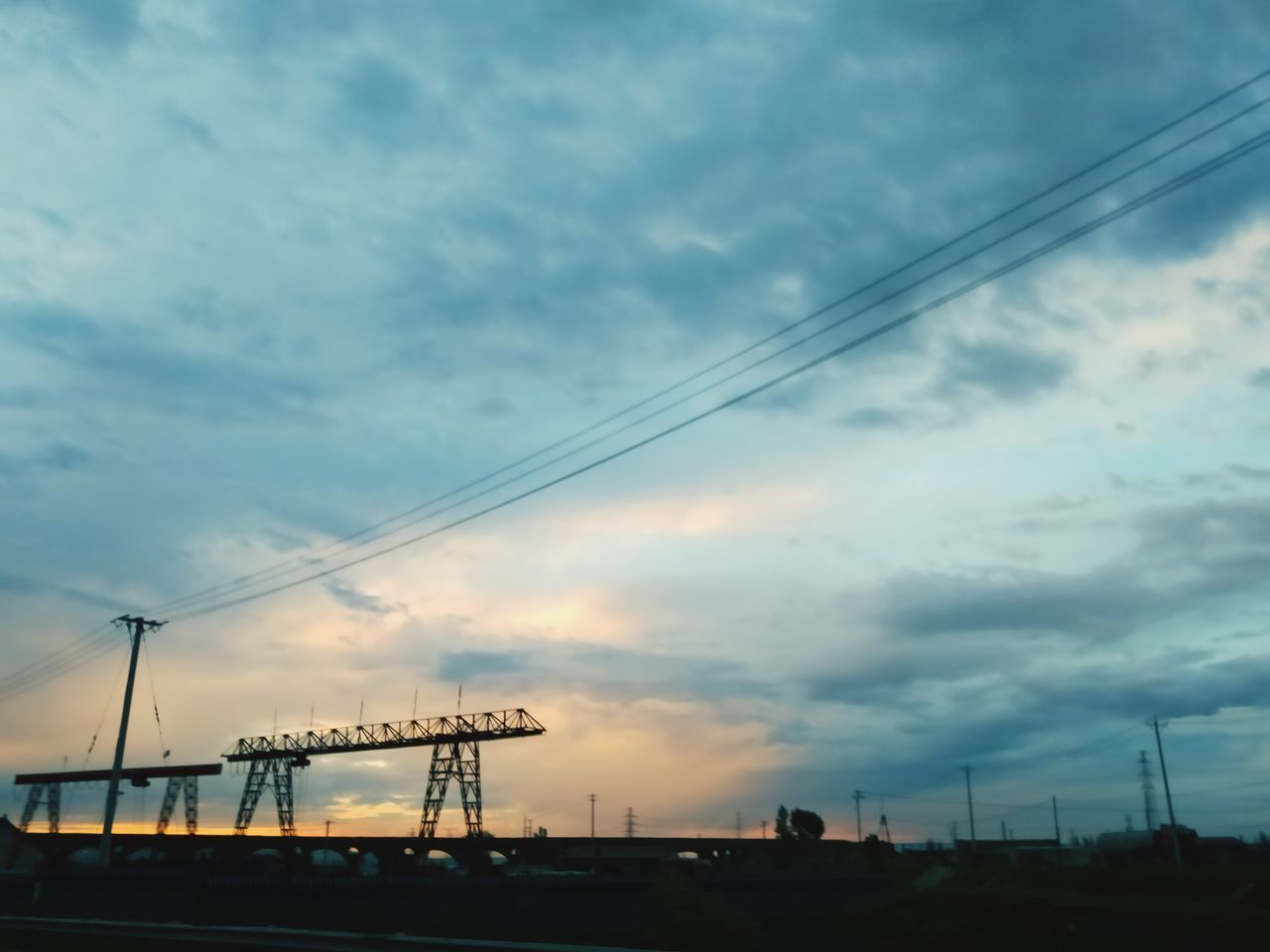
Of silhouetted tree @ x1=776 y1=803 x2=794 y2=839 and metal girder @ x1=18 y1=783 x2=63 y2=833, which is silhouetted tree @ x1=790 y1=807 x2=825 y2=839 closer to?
silhouetted tree @ x1=776 y1=803 x2=794 y2=839

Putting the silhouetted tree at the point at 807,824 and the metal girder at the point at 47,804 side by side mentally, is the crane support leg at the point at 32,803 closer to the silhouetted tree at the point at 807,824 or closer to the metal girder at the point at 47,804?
the metal girder at the point at 47,804

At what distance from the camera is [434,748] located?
115875 millimetres

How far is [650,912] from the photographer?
2802 centimetres

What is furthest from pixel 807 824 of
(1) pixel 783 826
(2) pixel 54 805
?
(2) pixel 54 805

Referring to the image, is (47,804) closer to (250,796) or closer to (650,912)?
(250,796)

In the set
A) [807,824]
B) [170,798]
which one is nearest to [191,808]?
[170,798]

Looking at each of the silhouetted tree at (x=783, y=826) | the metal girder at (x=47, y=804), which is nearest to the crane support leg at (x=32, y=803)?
the metal girder at (x=47, y=804)

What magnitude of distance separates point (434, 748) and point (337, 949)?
102m

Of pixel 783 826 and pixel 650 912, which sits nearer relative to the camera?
pixel 650 912

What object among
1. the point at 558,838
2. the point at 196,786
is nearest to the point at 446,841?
the point at 558,838

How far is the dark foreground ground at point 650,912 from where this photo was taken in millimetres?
25938

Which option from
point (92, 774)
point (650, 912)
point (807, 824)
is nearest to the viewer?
point (650, 912)

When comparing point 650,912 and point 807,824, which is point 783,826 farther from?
point 650,912

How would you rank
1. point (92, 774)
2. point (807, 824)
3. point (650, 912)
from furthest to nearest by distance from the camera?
point (807, 824), point (92, 774), point (650, 912)
